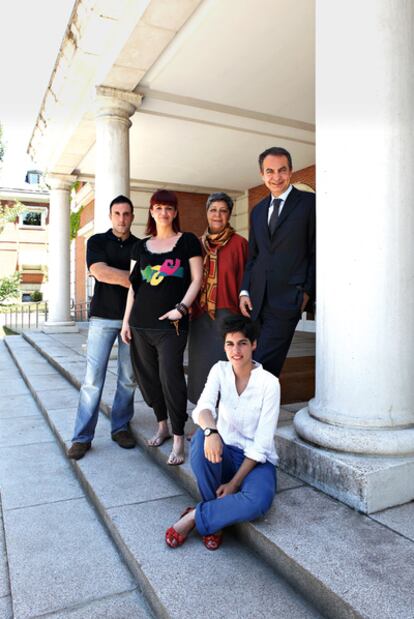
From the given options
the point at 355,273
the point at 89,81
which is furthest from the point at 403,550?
the point at 89,81

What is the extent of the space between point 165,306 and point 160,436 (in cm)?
102

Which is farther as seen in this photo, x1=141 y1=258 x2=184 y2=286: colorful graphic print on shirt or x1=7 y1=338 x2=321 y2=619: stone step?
x1=141 y1=258 x2=184 y2=286: colorful graphic print on shirt

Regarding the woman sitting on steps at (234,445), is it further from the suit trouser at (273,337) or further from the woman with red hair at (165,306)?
the woman with red hair at (165,306)

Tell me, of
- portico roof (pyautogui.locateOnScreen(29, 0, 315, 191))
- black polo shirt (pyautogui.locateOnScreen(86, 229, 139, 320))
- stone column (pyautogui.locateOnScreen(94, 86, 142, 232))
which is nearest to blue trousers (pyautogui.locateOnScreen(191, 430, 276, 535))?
black polo shirt (pyautogui.locateOnScreen(86, 229, 139, 320))

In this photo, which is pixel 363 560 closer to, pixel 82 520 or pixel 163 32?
pixel 82 520

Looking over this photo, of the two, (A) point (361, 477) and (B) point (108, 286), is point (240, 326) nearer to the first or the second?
(A) point (361, 477)

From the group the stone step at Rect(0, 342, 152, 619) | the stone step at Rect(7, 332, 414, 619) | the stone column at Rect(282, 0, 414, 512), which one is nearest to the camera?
the stone step at Rect(7, 332, 414, 619)

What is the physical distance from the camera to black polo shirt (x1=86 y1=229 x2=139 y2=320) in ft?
12.2

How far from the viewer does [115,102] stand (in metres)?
6.90

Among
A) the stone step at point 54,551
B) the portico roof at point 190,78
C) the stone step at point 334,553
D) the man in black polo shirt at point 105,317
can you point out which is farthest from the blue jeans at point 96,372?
the portico roof at point 190,78

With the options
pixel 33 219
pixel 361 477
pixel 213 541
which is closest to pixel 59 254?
pixel 213 541

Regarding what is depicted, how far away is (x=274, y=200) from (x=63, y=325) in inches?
420

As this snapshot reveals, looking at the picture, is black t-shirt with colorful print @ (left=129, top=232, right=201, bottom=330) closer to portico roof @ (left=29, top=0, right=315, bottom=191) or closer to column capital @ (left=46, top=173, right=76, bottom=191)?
portico roof @ (left=29, top=0, right=315, bottom=191)

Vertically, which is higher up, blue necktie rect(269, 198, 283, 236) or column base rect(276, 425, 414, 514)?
blue necktie rect(269, 198, 283, 236)
